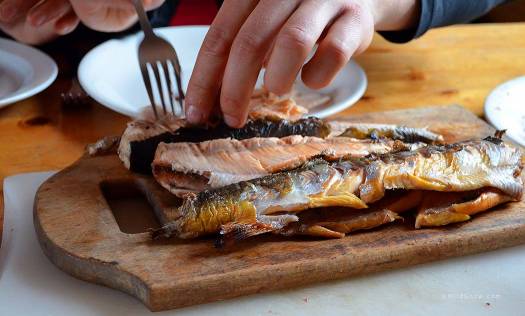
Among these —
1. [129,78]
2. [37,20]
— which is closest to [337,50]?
[129,78]

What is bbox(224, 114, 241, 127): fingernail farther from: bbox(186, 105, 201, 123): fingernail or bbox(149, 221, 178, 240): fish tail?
bbox(149, 221, 178, 240): fish tail

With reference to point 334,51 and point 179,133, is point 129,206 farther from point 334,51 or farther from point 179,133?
point 334,51

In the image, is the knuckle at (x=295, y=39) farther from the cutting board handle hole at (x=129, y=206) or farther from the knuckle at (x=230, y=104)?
the cutting board handle hole at (x=129, y=206)

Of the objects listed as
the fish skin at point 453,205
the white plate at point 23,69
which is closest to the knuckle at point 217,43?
the fish skin at point 453,205

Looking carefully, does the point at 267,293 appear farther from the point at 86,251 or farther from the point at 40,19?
the point at 40,19

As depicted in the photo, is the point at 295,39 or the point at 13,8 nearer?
the point at 295,39

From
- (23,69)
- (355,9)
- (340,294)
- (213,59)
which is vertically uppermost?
(355,9)

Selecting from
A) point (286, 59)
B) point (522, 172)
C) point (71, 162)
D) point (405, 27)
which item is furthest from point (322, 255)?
point (405, 27)
